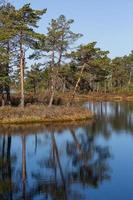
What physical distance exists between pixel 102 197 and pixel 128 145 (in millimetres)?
14231

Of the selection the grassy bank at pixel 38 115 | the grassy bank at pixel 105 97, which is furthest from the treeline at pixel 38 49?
the grassy bank at pixel 105 97

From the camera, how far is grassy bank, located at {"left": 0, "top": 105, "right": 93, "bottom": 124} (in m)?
43.5

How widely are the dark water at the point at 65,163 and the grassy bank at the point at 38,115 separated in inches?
157

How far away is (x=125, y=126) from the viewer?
4369 centimetres

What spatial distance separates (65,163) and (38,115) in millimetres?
21908

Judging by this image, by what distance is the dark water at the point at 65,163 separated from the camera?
17.4 m

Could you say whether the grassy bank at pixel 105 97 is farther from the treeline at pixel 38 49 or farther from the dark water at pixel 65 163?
the dark water at pixel 65 163

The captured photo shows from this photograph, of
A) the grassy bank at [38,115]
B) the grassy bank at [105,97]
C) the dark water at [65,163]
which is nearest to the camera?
the dark water at [65,163]

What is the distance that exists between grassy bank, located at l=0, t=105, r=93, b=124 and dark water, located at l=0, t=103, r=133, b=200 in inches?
157

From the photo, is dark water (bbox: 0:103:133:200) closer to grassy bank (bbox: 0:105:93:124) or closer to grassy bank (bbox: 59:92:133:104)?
grassy bank (bbox: 0:105:93:124)

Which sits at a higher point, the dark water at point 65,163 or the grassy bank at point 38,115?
the grassy bank at point 38,115

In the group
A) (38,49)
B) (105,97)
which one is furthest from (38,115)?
(105,97)

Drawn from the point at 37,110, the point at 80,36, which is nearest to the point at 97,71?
the point at 80,36

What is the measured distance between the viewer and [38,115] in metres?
45.3
